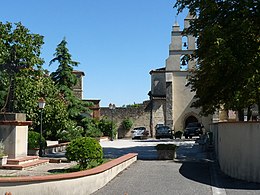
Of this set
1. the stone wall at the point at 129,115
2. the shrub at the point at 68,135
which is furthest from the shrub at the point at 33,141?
the stone wall at the point at 129,115

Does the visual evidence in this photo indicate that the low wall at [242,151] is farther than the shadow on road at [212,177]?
Yes

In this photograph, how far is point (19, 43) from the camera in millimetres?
18375

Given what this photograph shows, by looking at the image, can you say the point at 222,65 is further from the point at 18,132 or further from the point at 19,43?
the point at 19,43

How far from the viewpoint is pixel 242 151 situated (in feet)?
37.1

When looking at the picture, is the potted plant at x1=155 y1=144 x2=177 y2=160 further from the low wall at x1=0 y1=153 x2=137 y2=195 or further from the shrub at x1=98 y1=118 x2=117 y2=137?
the shrub at x1=98 y1=118 x2=117 y2=137

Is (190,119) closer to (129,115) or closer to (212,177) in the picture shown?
(129,115)

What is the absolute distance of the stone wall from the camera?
151 ft

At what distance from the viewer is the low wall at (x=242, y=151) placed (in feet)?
34.7

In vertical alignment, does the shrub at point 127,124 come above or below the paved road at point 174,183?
above

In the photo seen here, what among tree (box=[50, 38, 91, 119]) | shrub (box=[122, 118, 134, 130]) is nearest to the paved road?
tree (box=[50, 38, 91, 119])

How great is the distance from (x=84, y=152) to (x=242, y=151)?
466 cm

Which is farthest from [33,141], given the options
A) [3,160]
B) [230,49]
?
[230,49]

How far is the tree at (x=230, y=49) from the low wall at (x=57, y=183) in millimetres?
7097

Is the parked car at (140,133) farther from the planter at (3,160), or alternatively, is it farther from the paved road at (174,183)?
the planter at (3,160)
